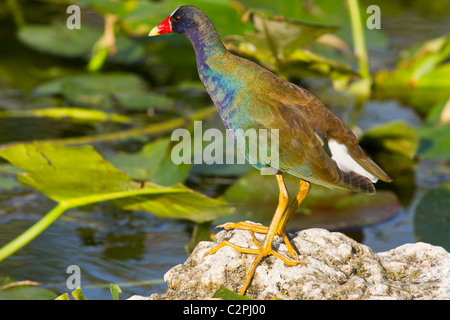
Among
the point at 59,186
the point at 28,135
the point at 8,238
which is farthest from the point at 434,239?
the point at 28,135

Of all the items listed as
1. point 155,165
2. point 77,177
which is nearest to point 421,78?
point 155,165

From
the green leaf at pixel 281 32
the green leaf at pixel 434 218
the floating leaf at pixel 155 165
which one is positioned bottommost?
the green leaf at pixel 434 218

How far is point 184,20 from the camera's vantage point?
2.15m

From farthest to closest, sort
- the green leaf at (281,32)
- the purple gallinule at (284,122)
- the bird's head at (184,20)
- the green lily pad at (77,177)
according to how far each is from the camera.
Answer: the green leaf at (281,32) → the green lily pad at (77,177) → the bird's head at (184,20) → the purple gallinule at (284,122)

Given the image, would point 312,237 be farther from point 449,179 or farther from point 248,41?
point 449,179

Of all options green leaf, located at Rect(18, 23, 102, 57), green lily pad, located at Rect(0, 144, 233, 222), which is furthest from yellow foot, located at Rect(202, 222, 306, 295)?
green leaf, located at Rect(18, 23, 102, 57)

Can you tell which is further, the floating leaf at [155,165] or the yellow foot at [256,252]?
the floating leaf at [155,165]

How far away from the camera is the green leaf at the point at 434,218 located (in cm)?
275

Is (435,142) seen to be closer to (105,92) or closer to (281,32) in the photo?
(281,32)

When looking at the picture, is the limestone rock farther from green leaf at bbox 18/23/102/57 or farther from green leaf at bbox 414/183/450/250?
green leaf at bbox 18/23/102/57

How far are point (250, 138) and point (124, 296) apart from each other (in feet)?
3.06

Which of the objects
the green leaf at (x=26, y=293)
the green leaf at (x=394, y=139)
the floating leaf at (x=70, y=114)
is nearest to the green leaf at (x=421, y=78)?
the green leaf at (x=394, y=139)

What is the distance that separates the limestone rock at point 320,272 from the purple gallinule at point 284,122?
6 centimetres

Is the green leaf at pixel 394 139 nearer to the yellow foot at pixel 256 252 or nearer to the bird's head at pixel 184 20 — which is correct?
the bird's head at pixel 184 20
